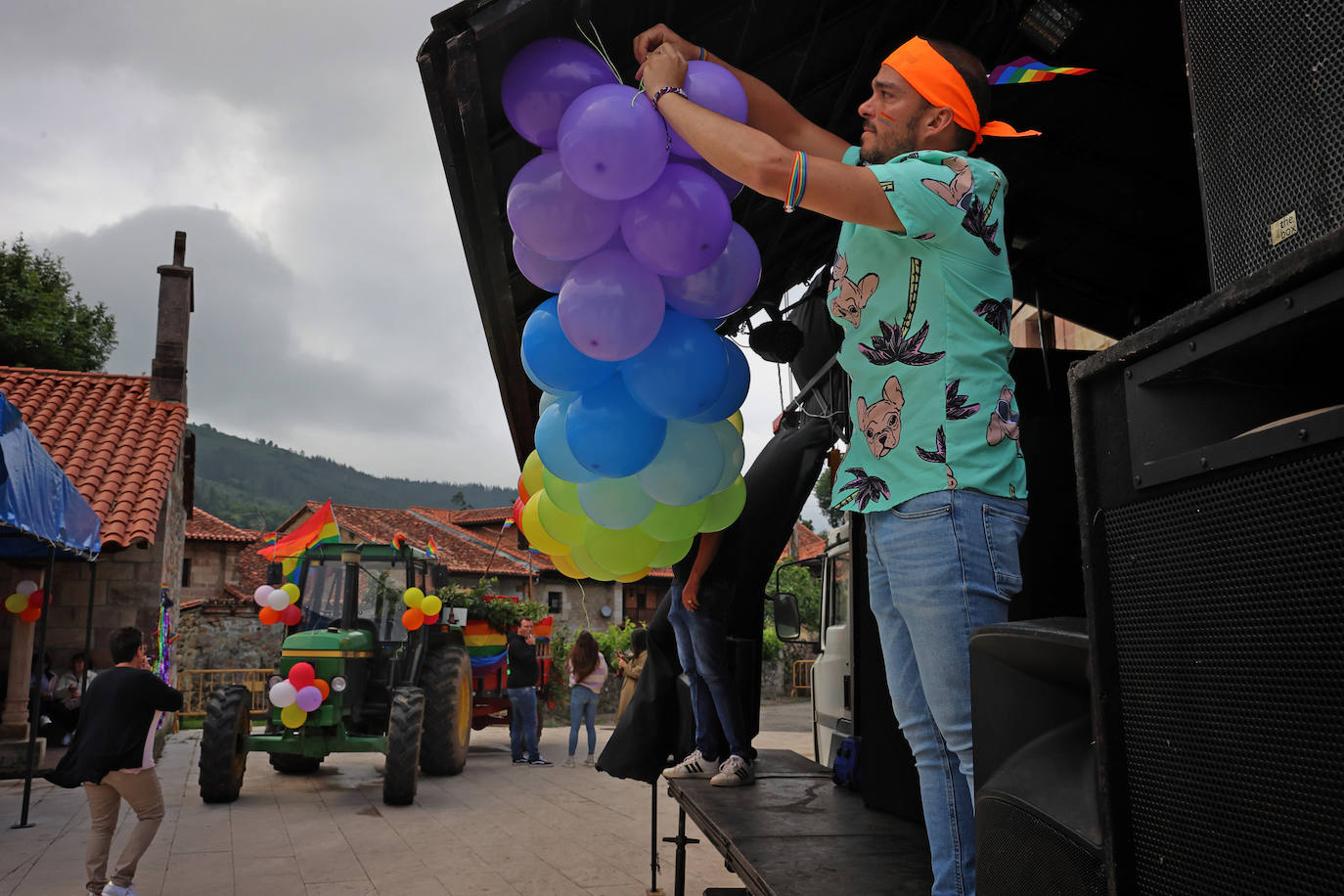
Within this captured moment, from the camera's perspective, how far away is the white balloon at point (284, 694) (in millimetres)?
8539

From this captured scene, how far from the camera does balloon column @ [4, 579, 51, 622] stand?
34.8 feet

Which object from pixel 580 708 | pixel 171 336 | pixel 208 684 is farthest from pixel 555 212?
pixel 208 684

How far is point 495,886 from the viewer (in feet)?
18.7

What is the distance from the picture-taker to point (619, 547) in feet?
12.0

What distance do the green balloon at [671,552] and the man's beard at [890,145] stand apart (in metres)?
2.00

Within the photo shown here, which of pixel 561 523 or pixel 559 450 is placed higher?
pixel 559 450

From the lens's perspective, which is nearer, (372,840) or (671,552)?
(671,552)

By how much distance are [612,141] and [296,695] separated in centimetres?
787

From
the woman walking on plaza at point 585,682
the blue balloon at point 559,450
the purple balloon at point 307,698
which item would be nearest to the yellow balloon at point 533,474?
the blue balloon at point 559,450

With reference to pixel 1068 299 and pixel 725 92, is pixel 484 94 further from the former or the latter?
pixel 1068 299

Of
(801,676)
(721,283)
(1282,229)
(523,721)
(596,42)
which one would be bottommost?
(801,676)

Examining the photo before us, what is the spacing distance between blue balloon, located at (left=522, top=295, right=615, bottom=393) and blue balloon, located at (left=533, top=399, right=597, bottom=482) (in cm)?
14

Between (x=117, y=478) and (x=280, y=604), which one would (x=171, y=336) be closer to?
(x=117, y=478)

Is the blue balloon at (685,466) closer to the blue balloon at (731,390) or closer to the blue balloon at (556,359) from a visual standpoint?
the blue balloon at (731,390)
